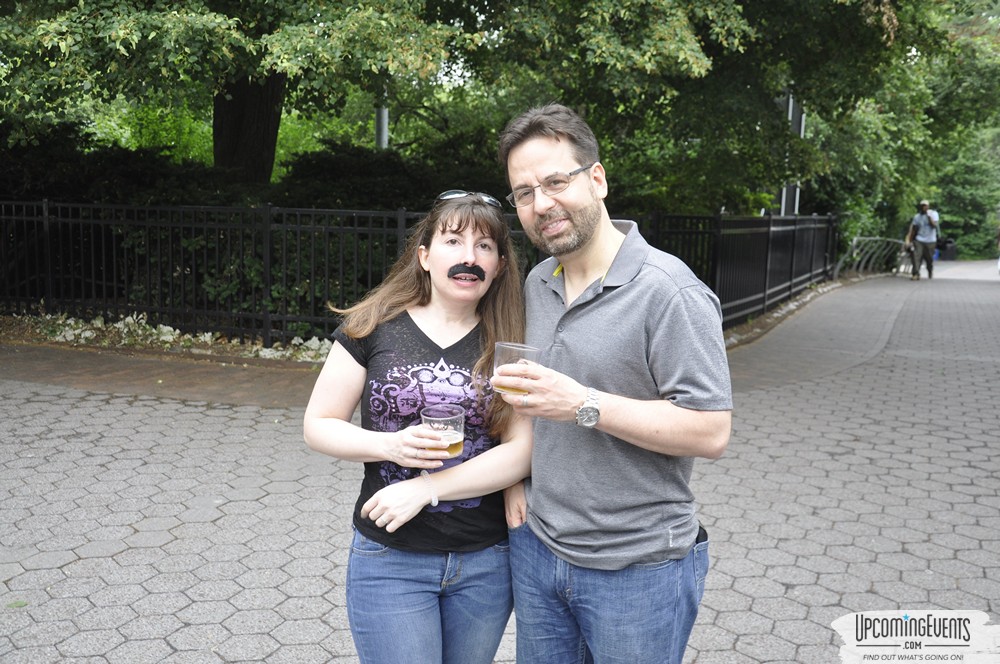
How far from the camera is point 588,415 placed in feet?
6.12

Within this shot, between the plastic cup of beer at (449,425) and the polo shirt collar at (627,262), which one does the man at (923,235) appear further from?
the plastic cup of beer at (449,425)

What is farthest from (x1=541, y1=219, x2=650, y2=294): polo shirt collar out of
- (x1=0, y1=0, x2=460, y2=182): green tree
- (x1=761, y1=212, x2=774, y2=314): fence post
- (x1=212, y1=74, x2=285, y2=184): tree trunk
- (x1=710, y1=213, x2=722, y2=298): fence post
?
(x1=761, y1=212, x2=774, y2=314): fence post

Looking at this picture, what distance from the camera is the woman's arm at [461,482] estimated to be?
6.93 feet

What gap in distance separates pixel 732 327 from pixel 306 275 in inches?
226

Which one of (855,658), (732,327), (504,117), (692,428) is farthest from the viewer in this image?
(504,117)

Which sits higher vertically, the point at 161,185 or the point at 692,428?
the point at 161,185

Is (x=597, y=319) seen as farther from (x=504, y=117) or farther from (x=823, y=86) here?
(x=504, y=117)

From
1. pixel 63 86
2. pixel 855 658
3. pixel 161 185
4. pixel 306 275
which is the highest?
pixel 63 86

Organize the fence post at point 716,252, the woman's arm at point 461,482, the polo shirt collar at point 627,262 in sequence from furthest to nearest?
the fence post at point 716,252 → the woman's arm at point 461,482 → the polo shirt collar at point 627,262

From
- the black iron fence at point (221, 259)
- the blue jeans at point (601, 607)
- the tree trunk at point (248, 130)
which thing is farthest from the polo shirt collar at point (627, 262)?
the tree trunk at point (248, 130)

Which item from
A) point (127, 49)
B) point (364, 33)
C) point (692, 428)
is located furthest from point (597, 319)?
point (127, 49)

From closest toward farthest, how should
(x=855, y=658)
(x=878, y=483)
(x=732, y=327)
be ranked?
(x=855, y=658)
(x=878, y=483)
(x=732, y=327)

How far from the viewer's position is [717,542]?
4695 millimetres

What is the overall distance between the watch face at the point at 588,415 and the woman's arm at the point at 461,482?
0.33 meters
